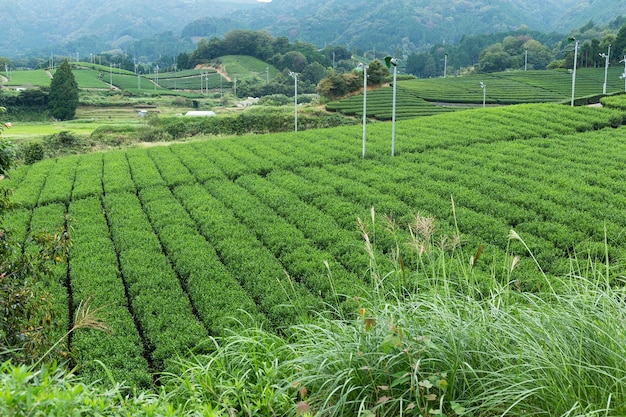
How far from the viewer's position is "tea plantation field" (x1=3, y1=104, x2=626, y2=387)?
902 cm

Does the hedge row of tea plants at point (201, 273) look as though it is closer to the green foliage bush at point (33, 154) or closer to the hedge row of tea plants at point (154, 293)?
the hedge row of tea plants at point (154, 293)

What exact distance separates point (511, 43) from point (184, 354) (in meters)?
133

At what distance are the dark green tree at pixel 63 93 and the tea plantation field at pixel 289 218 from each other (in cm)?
4677

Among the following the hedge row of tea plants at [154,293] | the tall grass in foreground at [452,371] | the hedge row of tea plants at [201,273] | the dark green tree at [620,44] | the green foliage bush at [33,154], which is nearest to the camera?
the tall grass in foreground at [452,371]

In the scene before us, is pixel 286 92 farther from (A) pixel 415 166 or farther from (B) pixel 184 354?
(B) pixel 184 354

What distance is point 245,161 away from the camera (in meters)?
22.3

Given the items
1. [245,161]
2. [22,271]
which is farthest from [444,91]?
[22,271]

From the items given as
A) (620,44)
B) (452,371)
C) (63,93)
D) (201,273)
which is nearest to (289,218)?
(201,273)

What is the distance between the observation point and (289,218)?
1448 centimetres

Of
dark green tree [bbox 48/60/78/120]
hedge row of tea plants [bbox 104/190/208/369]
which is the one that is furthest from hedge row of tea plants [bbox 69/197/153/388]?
dark green tree [bbox 48/60/78/120]

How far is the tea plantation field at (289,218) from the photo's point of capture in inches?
355

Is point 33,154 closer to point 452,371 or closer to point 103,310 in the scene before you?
point 103,310

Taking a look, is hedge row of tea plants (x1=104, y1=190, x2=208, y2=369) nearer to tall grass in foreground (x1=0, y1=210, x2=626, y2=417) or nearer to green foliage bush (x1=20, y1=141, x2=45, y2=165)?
tall grass in foreground (x1=0, y1=210, x2=626, y2=417)

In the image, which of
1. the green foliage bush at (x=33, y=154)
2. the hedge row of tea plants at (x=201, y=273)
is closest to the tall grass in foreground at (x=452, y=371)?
the hedge row of tea plants at (x=201, y=273)
